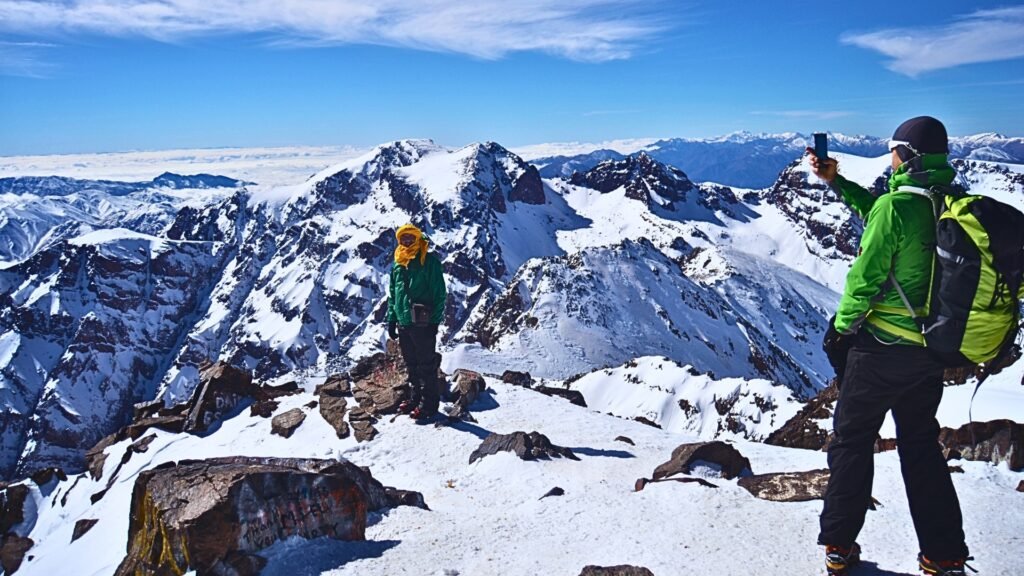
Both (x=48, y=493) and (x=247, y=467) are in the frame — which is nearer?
(x=247, y=467)

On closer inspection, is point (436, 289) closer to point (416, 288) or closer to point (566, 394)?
point (416, 288)

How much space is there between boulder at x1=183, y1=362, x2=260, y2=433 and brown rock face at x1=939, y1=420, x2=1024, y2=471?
52.7 ft

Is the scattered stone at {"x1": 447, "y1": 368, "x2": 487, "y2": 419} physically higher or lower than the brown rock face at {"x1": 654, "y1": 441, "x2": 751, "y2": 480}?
lower

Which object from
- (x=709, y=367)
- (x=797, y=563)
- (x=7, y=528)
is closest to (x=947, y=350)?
(x=797, y=563)

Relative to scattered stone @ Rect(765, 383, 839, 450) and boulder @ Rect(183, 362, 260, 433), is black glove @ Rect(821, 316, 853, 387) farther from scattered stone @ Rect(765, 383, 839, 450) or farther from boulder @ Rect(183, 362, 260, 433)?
boulder @ Rect(183, 362, 260, 433)

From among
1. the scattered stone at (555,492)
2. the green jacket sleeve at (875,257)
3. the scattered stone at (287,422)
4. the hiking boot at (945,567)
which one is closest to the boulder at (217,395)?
the scattered stone at (287,422)

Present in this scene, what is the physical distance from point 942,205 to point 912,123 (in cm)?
85

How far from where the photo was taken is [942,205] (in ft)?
16.7

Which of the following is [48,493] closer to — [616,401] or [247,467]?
[247,467]

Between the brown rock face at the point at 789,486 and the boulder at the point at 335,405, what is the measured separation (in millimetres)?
8817

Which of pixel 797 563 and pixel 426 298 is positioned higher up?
pixel 426 298

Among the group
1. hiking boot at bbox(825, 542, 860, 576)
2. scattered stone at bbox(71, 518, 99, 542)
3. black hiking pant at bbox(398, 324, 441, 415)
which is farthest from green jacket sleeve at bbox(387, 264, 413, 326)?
hiking boot at bbox(825, 542, 860, 576)

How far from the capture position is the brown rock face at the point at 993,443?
8828 mm

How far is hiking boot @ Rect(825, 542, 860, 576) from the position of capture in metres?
5.85
